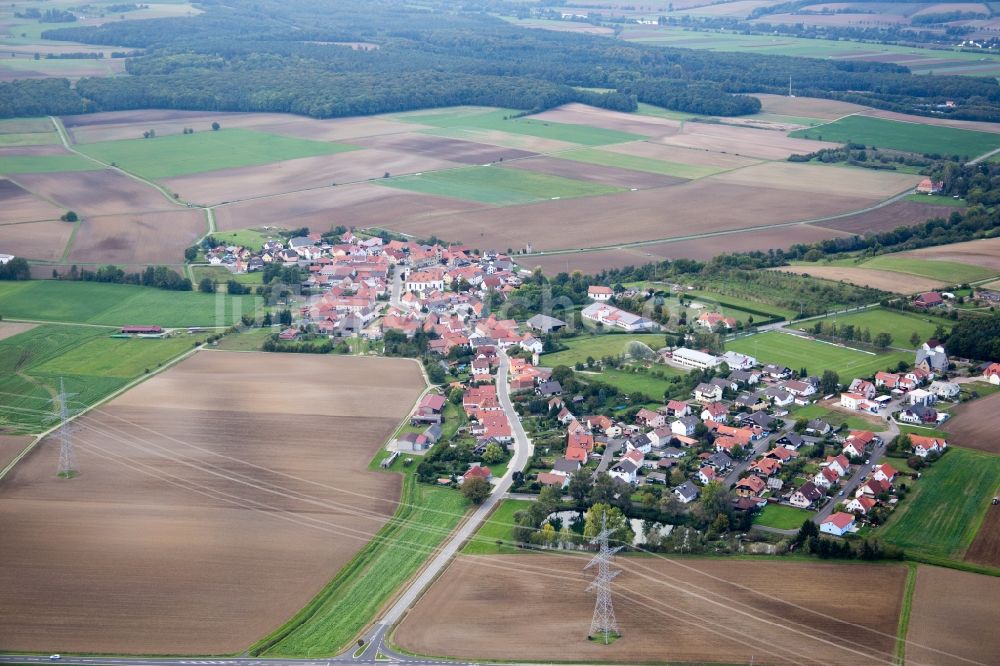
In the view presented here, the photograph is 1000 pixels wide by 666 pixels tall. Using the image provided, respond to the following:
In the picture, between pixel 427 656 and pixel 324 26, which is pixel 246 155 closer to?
pixel 427 656

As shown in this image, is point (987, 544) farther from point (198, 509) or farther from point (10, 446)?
point (10, 446)

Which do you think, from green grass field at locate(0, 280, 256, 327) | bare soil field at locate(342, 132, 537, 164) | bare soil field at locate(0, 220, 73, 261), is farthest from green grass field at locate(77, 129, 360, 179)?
green grass field at locate(0, 280, 256, 327)

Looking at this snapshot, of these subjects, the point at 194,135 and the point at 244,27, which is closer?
the point at 194,135

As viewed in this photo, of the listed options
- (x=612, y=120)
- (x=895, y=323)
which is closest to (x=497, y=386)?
(x=895, y=323)

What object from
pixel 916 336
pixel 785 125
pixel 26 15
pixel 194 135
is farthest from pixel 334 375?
pixel 26 15

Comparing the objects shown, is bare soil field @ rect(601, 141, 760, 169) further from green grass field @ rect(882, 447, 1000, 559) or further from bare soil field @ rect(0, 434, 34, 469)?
bare soil field @ rect(0, 434, 34, 469)

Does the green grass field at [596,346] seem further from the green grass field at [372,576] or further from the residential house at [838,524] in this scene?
the residential house at [838,524]
